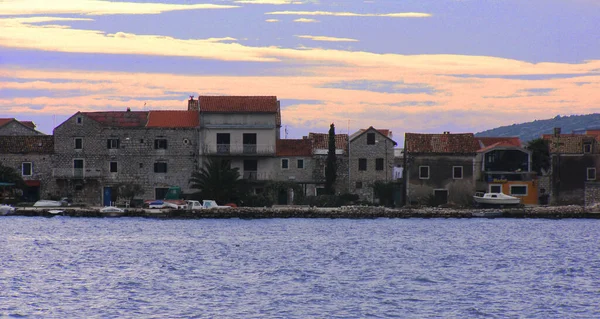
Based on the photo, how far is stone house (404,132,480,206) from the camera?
71.6 meters

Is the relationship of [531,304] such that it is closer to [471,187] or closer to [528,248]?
[528,248]

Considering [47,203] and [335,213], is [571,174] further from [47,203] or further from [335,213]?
[47,203]

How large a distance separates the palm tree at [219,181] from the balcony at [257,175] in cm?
233

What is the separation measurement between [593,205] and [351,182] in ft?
54.2

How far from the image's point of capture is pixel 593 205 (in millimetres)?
72438

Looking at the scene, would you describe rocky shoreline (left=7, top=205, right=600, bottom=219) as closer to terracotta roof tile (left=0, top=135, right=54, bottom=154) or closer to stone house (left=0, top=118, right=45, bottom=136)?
terracotta roof tile (left=0, top=135, right=54, bottom=154)

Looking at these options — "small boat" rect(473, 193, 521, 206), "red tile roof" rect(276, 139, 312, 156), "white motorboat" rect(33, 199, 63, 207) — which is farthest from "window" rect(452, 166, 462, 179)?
"white motorboat" rect(33, 199, 63, 207)

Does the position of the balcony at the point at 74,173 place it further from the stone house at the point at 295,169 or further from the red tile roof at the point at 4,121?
the red tile roof at the point at 4,121

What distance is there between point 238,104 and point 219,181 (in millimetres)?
6940

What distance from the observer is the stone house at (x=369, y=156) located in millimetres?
72188

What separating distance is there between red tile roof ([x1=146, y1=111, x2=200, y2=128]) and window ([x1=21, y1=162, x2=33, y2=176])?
829 centimetres

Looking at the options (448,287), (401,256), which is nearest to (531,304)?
(448,287)

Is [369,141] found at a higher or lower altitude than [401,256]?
higher

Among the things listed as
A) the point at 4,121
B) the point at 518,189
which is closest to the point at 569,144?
the point at 518,189
